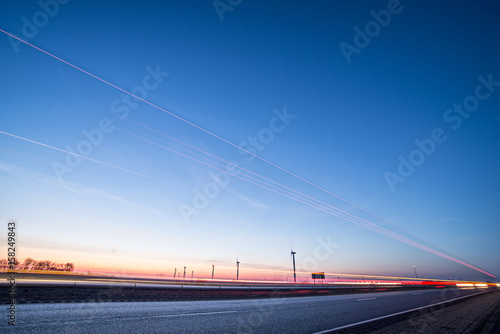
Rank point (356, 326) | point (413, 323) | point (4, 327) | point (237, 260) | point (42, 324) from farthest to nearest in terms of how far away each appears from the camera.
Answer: point (237, 260) < point (413, 323) < point (356, 326) < point (42, 324) < point (4, 327)

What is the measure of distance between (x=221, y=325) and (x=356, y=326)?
3.92 metres

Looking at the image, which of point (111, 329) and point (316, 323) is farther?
point (316, 323)

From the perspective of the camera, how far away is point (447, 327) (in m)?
6.79

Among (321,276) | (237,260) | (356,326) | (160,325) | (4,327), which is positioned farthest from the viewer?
(237,260)

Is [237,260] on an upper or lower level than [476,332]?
upper

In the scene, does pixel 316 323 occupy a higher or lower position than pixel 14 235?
lower

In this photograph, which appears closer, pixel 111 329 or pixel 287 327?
pixel 111 329

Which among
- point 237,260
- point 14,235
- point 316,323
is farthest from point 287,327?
point 237,260

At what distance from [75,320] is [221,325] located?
415 cm

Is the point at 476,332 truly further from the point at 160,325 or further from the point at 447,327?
the point at 160,325

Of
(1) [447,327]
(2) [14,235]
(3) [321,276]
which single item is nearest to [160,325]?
(2) [14,235]

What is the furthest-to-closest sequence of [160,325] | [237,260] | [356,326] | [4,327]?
[237,260] < [356,326] < [160,325] < [4,327]

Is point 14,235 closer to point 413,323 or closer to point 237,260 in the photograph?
point 413,323

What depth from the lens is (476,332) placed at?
6.41 metres
